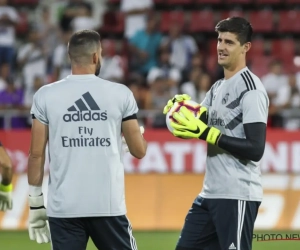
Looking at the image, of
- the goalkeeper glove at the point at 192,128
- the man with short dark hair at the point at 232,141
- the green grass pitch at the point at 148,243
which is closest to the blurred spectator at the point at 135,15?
the green grass pitch at the point at 148,243

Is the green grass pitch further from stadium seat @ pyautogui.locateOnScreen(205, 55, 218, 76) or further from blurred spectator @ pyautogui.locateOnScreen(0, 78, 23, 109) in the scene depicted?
stadium seat @ pyautogui.locateOnScreen(205, 55, 218, 76)

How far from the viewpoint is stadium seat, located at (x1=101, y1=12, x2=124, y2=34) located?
15.7 metres

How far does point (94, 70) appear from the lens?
204 inches

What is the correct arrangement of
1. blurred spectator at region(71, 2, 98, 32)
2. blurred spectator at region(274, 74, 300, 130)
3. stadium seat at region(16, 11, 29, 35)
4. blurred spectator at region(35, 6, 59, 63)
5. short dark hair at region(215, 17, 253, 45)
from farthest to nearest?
stadium seat at region(16, 11, 29, 35) → blurred spectator at region(71, 2, 98, 32) → blurred spectator at region(35, 6, 59, 63) → blurred spectator at region(274, 74, 300, 130) → short dark hair at region(215, 17, 253, 45)

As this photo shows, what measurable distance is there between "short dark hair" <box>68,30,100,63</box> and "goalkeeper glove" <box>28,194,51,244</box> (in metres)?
1.00

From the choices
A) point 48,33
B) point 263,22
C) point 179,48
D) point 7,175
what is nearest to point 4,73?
point 48,33

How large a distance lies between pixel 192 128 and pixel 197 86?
7.90 meters

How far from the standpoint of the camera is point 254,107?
527 cm

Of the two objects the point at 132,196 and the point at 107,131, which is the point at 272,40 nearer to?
the point at 132,196

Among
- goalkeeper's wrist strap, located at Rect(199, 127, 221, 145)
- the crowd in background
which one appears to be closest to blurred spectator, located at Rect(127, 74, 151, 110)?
the crowd in background

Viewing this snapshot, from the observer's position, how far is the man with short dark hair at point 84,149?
5031mm

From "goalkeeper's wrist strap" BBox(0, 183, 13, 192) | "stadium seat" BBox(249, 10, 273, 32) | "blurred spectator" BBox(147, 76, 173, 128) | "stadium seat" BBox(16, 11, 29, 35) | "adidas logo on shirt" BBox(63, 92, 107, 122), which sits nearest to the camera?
"adidas logo on shirt" BBox(63, 92, 107, 122)

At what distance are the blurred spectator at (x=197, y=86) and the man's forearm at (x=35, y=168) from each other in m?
7.91

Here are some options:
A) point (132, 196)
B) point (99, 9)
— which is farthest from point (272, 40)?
point (132, 196)
